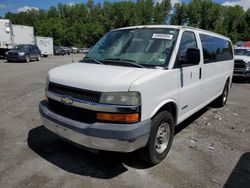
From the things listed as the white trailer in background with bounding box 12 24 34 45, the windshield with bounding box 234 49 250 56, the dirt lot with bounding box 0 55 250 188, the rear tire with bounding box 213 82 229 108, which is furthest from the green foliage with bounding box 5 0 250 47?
the dirt lot with bounding box 0 55 250 188

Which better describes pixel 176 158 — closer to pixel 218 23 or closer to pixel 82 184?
pixel 82 184

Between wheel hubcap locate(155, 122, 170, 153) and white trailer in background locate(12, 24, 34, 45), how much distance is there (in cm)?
2570

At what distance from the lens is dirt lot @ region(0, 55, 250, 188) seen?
11.1ft

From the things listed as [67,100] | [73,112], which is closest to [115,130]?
[73,112]

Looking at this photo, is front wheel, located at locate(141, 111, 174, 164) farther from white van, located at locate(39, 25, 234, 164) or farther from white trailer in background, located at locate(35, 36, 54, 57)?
white trailer in background, located at locate(35, 36, 54, 57)

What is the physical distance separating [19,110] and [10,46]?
2120 centimetres

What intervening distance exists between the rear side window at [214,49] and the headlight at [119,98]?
2.60m

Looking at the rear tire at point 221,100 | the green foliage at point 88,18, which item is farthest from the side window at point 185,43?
the green foliage at point 88,18

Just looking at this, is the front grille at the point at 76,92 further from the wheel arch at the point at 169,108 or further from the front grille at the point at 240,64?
the front grille at the point at 240,64

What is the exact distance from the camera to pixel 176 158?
406 centimetres

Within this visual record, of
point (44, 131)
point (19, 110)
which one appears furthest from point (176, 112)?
point (19, 110)

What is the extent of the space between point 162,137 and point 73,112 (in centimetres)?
145

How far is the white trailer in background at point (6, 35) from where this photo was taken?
2400cm

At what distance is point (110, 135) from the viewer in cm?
304
